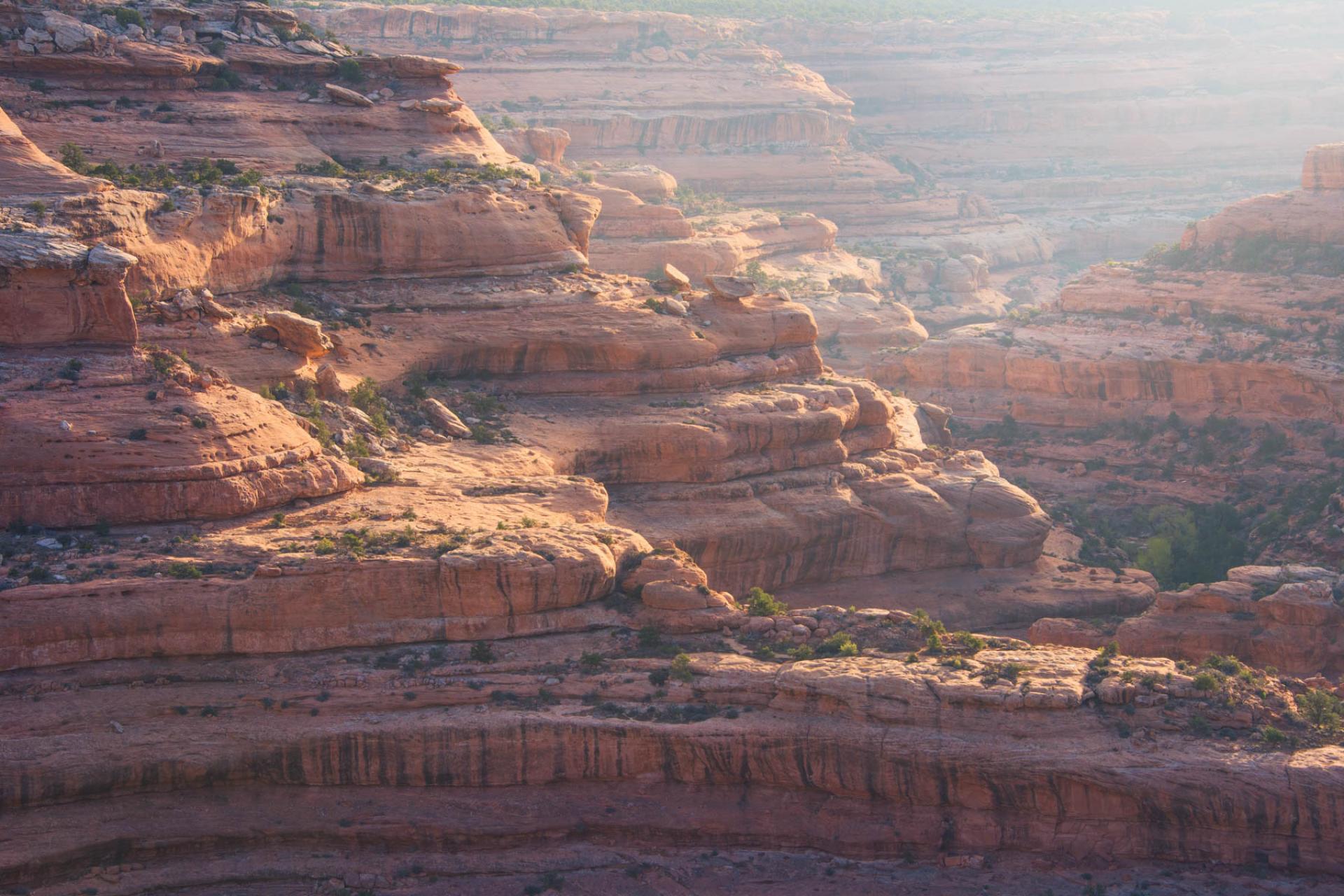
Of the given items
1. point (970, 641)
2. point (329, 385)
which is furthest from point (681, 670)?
point (329, 385)

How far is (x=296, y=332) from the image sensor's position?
4159 centimetres

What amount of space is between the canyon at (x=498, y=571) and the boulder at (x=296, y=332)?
0.09m

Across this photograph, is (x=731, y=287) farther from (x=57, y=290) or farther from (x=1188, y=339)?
(x=1188, y=339)

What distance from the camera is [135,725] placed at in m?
33.1

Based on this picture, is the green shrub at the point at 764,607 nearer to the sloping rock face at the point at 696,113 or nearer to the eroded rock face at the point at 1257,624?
the eroded rock face at the point at 1257,624

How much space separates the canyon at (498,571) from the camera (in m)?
33.6

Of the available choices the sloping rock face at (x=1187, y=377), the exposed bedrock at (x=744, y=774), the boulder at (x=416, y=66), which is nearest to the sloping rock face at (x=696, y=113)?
the sloping rock face at (x=1187, y=377)

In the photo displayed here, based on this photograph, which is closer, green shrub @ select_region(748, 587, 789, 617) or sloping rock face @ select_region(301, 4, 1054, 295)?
green shrub @ select_region(748, 587, 789, 617)

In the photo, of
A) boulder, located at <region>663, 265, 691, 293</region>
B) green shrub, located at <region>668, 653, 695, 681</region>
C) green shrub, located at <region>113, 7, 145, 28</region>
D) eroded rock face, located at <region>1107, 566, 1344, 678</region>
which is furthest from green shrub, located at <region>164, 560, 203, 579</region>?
eroded rock face, located at <region>1107, 566, 1344, 678</region>

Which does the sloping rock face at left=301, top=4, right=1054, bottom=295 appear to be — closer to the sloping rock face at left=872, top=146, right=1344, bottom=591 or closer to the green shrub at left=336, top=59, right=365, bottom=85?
the sloping rock face at left=872, top=146, right=1344, bottom=591

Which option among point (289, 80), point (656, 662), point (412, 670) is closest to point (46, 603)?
point (412, 670)

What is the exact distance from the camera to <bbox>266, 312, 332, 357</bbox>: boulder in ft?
136

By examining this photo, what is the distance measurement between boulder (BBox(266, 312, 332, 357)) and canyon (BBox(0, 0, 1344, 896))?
89mm

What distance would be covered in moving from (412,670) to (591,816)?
4915mm
